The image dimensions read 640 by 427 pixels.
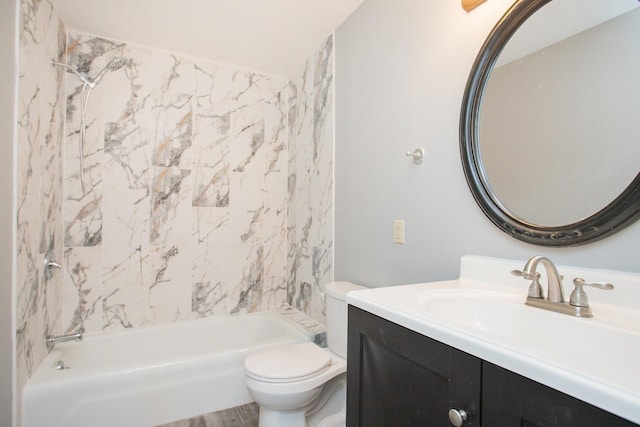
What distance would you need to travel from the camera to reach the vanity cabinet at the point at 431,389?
0.52 meters

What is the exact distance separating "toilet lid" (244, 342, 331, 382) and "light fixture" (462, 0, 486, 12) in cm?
165

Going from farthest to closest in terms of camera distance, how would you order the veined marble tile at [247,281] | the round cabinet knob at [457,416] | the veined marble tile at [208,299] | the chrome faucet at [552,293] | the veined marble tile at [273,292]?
the veined marble tile at [273,292] < the veined marble tile at [247,281] < the veined marble tile at [208,299] < the chrome faucet at [552,293] < the round cabinet knob at [457,416]

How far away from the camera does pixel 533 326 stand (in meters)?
0.88

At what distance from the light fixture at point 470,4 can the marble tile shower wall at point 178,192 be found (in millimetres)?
1240

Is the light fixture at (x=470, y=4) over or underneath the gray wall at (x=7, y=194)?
over

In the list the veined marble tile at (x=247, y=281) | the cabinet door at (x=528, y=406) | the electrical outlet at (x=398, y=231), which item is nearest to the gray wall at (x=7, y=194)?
the veined marble tile at (x=247, y=281)

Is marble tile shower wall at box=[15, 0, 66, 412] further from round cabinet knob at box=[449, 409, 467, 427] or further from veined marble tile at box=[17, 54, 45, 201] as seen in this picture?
round cabinet knob at box=[449, 409, 467, 427]

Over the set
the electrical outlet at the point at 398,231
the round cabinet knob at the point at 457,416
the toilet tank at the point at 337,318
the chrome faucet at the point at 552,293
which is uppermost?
the electrical outlet at the point at 398,231

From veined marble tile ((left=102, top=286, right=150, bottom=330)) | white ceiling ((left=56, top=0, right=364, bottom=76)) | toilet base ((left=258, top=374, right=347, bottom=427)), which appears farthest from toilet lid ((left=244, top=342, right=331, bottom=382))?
white ceiling ((left=56, top=0, right=364, bottom=76))

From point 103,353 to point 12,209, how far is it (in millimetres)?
1212

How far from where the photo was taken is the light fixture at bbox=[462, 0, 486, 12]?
122cm

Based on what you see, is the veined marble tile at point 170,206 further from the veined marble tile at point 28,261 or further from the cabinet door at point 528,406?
the cabinet door at point 528,406

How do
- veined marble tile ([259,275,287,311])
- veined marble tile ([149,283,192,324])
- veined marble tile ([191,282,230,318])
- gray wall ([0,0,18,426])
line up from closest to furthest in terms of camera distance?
gray wall ([0,0,18,426])
veined marble tile ([149,283,192,324])
veined marble tile ([191,282,230,318])
veined marble tile ([259,275,287,311])

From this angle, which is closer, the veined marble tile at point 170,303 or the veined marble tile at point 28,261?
the veined marble tile at point 28,261
